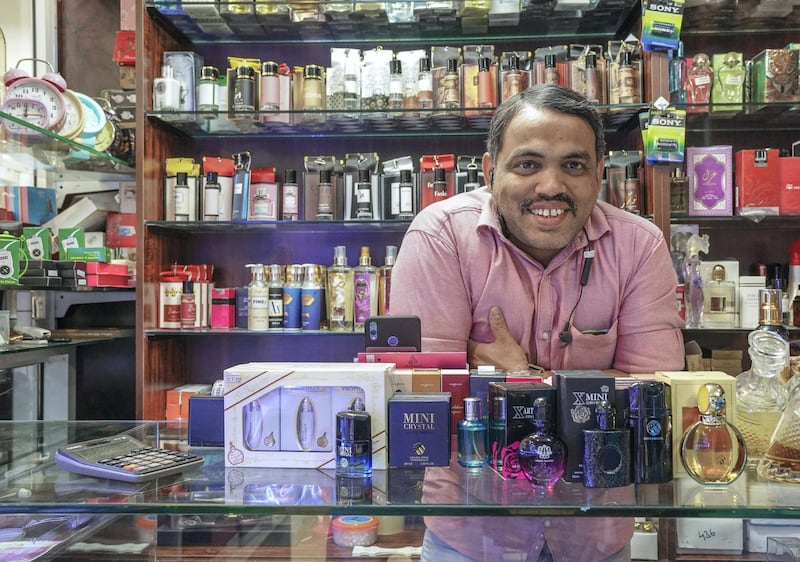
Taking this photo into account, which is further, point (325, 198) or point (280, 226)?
point (280, 226)

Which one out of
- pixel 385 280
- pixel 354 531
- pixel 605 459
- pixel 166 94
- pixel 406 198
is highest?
pixel 166 94

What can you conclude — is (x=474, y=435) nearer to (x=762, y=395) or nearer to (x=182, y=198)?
(x=762, y=395)

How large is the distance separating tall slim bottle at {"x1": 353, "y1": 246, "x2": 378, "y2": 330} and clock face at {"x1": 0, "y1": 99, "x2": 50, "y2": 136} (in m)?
1.27

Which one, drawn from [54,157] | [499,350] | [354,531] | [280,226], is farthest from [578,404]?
[54,157]

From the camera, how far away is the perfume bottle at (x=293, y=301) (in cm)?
291

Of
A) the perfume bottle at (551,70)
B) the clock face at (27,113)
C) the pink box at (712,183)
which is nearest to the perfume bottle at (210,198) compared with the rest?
the clock face at (27,113)

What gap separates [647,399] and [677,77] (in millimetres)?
2144

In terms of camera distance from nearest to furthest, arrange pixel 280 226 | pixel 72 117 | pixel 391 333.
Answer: pixel 391 333
pixel 72 117
pixel 280 226

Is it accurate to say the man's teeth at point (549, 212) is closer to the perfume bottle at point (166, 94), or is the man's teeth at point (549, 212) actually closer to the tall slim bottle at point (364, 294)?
the tall slim bottle at point (364, 294)

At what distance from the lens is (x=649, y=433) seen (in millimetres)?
997

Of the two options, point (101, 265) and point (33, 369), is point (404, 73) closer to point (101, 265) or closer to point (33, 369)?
point (101, 265)

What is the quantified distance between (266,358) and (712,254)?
200cm

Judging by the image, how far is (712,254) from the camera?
121 inches

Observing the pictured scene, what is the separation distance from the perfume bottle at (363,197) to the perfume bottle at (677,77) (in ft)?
4.05
